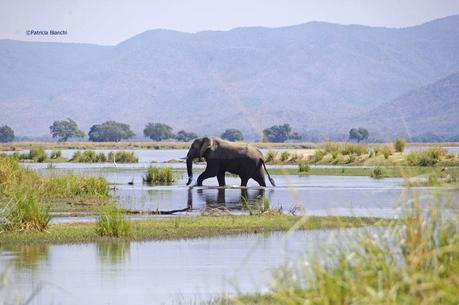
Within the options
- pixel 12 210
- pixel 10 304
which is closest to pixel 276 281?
pixel 10 304

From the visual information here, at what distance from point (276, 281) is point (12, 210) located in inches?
481

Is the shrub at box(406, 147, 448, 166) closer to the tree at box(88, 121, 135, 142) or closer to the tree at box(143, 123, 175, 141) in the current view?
the tree at box(143, 123, 175, 141)

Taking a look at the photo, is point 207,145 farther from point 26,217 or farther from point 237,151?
point 26,217

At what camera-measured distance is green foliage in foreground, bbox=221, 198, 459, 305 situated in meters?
8.34

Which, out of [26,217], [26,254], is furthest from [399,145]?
[26,254]

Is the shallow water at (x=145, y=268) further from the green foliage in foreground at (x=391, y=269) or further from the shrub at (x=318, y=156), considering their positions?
the shrub at (x=318, y=156)

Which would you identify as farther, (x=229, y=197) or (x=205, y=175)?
(x=205, y=175)

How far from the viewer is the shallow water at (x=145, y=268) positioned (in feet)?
46.4

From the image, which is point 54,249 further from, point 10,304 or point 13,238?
point 10,304

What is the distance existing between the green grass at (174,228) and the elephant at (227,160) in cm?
1408

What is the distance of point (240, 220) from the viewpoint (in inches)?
906

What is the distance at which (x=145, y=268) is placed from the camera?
16.7 meters

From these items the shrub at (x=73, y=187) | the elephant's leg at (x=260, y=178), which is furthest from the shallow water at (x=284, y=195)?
the shrub at (x=73, y=187)

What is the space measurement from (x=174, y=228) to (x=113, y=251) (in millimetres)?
3058
